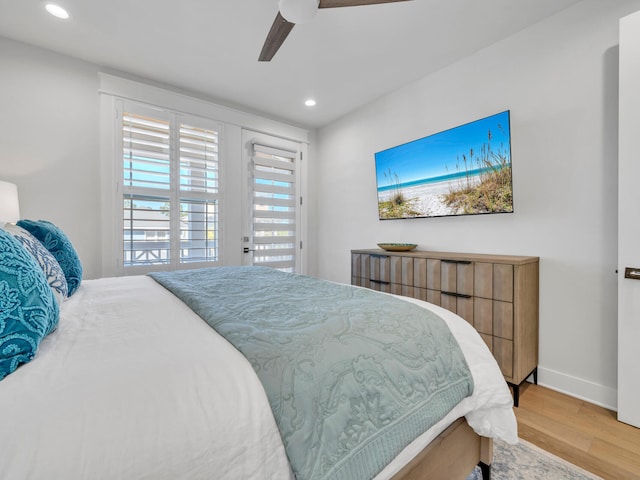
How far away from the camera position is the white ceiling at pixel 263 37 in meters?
2.02

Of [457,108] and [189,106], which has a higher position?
[189,106]

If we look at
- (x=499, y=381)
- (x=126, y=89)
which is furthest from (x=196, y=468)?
(x=126, y=89)

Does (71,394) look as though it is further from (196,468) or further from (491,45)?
(491,45)

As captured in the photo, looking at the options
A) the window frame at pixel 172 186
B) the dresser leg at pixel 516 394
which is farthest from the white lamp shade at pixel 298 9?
the dresser leg at pixel 516 394

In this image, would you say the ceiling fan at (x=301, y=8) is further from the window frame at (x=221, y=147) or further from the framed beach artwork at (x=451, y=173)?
the window frame at (x=221, y=147)

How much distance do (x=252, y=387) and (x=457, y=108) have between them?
2.93 meters

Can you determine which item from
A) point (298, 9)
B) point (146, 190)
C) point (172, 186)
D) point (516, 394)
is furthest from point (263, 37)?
point (516, 394)

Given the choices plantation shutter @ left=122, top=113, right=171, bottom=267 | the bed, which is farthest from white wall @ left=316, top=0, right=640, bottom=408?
plantation shutter @ left=122, top=113, right=171, bottom=267

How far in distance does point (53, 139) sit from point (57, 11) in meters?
1.02

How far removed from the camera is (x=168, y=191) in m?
3.05

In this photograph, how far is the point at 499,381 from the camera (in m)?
1.12

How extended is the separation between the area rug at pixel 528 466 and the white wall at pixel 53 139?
11.3ft

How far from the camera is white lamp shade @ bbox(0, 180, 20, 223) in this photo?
198cm

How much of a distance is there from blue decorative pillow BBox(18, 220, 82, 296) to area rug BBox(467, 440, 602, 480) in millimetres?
2278
